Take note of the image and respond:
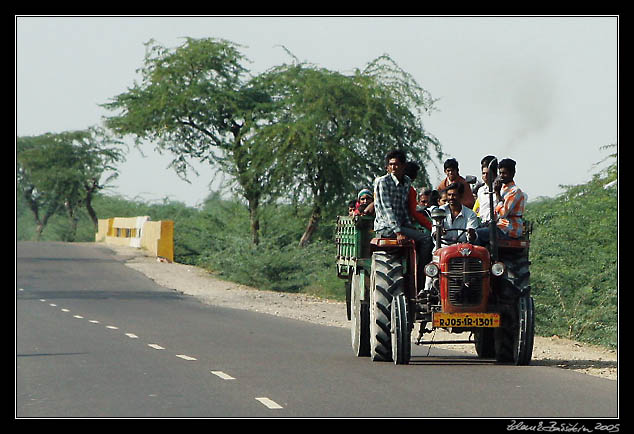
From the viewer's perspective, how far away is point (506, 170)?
49.7ft

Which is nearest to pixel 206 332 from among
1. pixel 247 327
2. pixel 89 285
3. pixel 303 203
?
pixel 247 327

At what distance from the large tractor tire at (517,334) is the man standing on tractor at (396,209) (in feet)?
3.97

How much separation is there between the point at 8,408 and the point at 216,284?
25.9 metres

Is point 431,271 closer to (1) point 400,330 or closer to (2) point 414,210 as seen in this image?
(1) point 400,330

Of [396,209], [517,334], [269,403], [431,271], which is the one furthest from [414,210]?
[269,403]

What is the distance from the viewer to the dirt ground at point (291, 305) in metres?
16.4

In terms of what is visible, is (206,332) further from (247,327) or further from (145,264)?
→ (145,264)

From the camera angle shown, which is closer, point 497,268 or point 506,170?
point 497,268

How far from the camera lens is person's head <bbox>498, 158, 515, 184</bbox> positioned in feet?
49.5

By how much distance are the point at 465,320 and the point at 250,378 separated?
8.58 ft

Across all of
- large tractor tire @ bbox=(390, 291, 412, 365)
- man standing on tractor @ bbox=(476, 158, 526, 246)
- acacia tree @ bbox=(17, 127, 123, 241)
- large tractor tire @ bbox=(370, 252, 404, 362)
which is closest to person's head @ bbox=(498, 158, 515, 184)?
man standing on tractor @ bbox=(476, 158, 526, 246)

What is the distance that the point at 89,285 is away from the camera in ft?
114

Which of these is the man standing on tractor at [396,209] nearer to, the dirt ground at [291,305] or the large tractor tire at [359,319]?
the large tractor tire at [359,319]

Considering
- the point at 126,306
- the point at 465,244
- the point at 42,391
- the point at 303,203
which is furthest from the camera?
the point at 303,203
